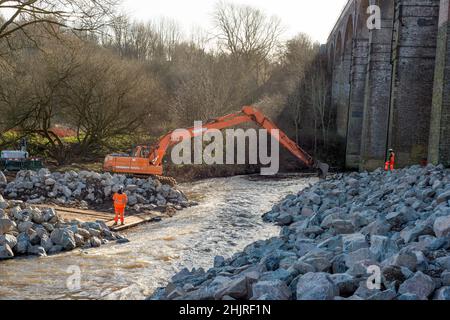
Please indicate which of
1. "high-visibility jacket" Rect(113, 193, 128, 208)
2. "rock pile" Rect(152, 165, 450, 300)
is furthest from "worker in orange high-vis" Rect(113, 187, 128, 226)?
"rock pile" Rect(152, 165, 450, 300)

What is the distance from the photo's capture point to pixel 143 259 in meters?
7.99

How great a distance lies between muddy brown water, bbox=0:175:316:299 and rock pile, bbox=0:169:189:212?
1.02 meters

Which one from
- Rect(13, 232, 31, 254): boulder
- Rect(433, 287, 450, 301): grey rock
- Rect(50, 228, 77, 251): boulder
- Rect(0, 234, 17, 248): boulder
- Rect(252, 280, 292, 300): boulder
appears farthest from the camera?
Rect(50, 228, 77, 251): boulder

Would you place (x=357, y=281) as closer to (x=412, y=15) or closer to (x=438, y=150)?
(x=438, y=150)

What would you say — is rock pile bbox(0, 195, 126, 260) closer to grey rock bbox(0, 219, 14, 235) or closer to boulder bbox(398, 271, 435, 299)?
grey rock bbox(0, 219, 14, 235)

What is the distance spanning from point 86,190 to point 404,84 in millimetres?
10107

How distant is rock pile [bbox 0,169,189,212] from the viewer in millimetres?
12812

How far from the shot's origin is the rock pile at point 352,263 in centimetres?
405

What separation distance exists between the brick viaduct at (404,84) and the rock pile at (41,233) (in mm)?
8531

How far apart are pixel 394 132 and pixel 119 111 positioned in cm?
1376

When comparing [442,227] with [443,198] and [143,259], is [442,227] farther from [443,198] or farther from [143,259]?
[143,259]

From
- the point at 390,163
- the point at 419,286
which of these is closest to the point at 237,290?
the point at 419,286

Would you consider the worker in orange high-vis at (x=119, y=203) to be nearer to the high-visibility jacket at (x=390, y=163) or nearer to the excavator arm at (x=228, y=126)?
the excavator arm at (x=228, y=126)
